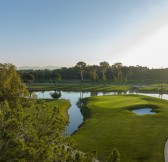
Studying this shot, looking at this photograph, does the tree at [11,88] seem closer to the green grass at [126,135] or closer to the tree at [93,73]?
the green grass at [126,135]

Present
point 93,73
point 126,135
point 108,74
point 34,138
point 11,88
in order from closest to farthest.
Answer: point 34,138 → point 126,135 → point 11,88 → point 93,73 → point 108,74

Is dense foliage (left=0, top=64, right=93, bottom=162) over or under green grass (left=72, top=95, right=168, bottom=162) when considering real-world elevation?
over

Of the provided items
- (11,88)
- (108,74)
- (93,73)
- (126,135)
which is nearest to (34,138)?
(126,135)

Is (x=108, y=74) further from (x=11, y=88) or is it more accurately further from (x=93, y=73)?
(x=11, y=88)

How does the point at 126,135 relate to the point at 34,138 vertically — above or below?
below

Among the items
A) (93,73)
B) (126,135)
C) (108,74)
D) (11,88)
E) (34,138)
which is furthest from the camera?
(108,74)

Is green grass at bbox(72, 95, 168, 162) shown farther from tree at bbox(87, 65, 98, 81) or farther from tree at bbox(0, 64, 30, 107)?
tree at bbox(87, 65, 98, 81)

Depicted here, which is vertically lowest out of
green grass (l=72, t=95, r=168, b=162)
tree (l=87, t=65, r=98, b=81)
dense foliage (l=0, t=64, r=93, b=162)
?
green grass (l=72, t=95, r=168, b=162)

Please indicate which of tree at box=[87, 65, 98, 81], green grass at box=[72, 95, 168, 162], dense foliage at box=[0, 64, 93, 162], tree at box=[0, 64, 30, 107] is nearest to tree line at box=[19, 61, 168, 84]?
Answer: tree at box=[87, 65, 98, 81]

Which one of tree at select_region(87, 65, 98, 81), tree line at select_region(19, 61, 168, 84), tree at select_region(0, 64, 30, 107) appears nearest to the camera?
tree at select_region(0, 64, 30, 107)

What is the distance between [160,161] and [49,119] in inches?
706

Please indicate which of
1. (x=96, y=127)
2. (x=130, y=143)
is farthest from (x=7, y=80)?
(x=130, y=143)

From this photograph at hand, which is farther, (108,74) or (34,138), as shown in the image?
(108,74)

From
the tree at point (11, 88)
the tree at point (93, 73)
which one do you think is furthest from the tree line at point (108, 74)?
the tree at point (11, 88)
